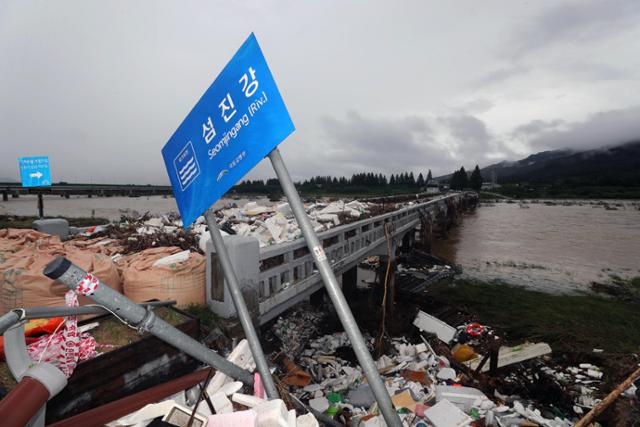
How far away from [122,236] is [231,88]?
597 centimetres

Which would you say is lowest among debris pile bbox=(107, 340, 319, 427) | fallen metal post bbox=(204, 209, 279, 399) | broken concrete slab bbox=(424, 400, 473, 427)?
broken concrete slab bbox=(424, 400, 473, 427)

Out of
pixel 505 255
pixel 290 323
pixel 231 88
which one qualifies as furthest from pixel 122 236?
pixel 505 255

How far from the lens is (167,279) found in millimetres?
3641

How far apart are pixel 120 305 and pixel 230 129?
3.92ft

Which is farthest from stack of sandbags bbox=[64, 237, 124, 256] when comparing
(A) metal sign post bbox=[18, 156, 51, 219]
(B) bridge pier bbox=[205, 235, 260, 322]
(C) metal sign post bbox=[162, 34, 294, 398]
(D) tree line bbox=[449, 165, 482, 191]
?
(D) tree line bbox=[449, 165, 482, 191]

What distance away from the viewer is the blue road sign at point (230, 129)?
5.69ft

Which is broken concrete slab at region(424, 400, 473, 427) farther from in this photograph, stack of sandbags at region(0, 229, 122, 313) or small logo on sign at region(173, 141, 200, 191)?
stack of sandbags at region(0, 229, 122, 313)

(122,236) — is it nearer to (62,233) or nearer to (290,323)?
(62,233)

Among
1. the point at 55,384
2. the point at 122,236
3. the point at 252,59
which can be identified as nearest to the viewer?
the point at 55,384

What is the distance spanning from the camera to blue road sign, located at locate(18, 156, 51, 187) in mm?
8423

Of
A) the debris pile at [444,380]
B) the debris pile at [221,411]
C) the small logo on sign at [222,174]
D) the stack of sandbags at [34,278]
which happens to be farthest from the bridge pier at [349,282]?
the small logo on sign at [222,174]

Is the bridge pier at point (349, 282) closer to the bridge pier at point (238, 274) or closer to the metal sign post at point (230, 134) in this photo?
the bridge pier at point (238, 274)

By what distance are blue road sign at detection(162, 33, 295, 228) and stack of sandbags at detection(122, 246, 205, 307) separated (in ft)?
5.94

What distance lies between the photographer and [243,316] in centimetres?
230
